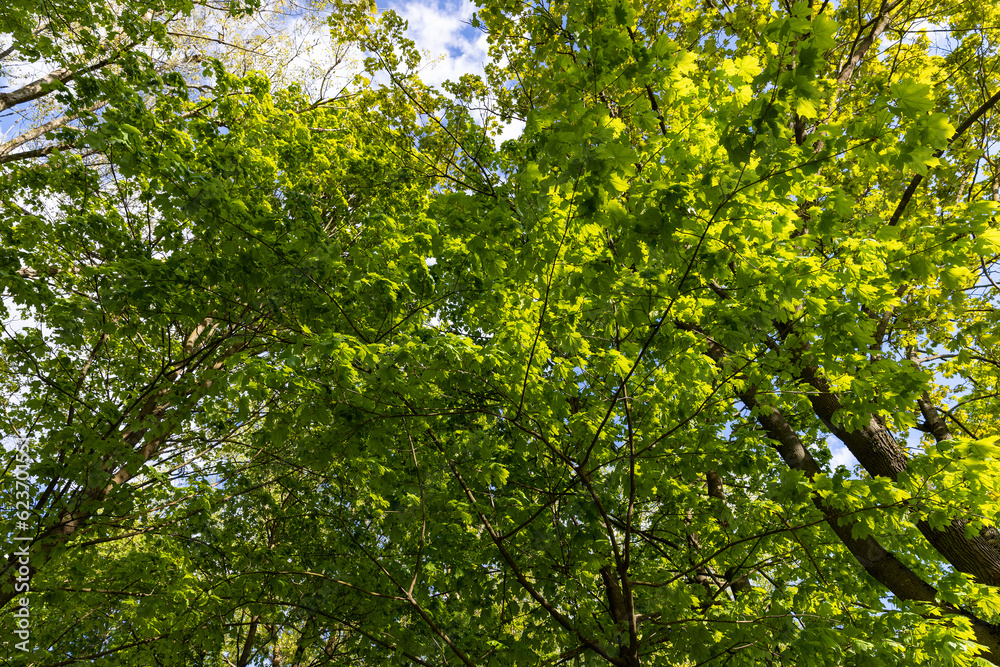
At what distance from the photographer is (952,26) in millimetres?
7359

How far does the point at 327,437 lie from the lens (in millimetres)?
4160

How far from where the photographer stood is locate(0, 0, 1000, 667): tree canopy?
315 cm

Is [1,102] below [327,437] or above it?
above

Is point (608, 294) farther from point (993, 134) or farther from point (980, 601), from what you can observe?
point (993, 134)

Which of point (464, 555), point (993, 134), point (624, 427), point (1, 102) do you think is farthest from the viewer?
point (1, 102)

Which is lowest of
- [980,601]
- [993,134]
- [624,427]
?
[980,601]

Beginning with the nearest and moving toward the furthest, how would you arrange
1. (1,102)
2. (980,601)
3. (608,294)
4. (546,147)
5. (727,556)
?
1. (546,147)
2. (608,294)
3. (980,601)
4. (727,556)
5. (1,102)

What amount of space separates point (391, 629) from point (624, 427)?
2861 mm

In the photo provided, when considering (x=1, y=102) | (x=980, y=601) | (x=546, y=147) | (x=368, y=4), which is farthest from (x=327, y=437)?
(x=1, y=102)

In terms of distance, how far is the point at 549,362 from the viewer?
4.28 meters

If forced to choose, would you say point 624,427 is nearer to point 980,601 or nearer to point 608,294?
point 608,294

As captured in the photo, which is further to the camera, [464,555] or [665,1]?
[665,1]

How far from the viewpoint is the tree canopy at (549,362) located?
124 inches

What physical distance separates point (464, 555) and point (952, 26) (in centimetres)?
976
